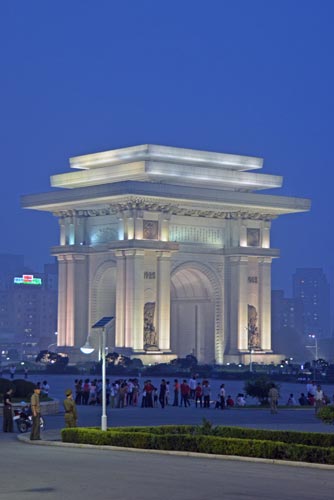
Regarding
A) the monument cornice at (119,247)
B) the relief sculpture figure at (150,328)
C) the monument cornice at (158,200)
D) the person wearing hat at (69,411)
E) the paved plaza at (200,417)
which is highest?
the monument cornice at (158,200)

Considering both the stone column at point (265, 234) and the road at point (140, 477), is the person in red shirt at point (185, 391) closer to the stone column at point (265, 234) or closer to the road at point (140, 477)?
the road at point (140, 477)

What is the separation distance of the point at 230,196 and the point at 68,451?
75.0 m

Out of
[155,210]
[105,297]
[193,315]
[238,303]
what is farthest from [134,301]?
[193,315]

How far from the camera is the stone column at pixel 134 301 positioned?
10162cm

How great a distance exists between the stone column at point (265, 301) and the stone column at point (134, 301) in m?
12.8

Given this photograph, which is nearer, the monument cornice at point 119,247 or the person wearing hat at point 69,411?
the person wearing hat at point 69,411

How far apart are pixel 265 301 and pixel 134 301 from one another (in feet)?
47.2

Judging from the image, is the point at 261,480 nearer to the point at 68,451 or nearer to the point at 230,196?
the point at 68,451

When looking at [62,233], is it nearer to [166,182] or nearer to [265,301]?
[166,182]

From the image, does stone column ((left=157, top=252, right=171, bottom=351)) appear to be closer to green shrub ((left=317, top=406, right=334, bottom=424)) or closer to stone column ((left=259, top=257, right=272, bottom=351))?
stone column ((left=259, top=257, right=272, bottom=351))

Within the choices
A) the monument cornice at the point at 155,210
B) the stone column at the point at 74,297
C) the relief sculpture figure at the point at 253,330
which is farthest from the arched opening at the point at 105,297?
the relief sculpture figure at the point at 253,330

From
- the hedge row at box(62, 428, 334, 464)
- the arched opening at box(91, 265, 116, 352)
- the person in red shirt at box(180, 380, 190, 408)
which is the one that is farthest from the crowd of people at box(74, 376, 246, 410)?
the arched opening at box(91, 265, 116, 352)

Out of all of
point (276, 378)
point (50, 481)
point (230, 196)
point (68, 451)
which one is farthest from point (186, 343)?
point (50, 481)

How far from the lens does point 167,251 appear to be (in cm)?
10312
